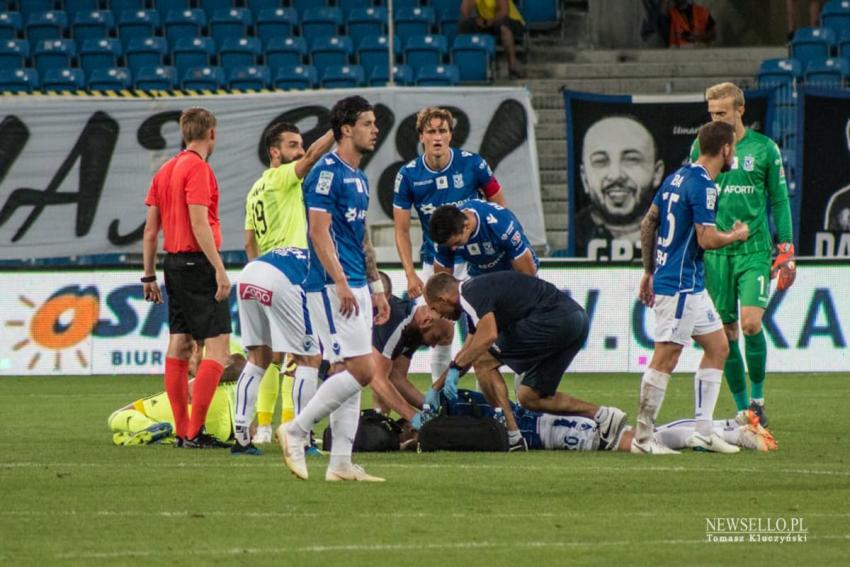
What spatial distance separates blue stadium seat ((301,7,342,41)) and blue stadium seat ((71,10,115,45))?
10.3ft

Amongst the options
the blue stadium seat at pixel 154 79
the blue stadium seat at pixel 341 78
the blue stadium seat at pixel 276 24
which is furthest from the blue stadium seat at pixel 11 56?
the blue stadium seat at pixel 341 78

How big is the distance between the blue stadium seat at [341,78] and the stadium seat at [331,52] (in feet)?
2.59

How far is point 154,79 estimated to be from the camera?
23594 millimetres

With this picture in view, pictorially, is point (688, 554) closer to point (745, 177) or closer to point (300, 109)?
point (745, 177)

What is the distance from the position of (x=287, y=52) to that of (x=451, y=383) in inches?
590

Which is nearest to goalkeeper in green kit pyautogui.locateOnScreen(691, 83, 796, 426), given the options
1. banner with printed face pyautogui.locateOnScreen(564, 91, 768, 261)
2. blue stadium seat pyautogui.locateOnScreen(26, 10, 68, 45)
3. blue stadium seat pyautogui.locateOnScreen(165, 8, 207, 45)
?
banner with printed face pyautogui.locateOnScreen(564, 91, 768, 261)

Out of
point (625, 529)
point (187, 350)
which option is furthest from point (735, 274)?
point (625, 529)

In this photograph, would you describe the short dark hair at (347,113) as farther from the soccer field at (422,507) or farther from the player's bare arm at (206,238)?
the soccer field at (422,507)

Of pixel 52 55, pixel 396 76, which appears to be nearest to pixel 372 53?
pixel 396 76

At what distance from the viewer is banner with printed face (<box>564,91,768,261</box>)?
2017cm

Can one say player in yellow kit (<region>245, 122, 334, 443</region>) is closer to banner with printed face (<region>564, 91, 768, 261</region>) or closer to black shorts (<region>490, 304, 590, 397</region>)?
black shorts (<region>490, 304, 590, 397</region>)

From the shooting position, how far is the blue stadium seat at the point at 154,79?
2358 cm

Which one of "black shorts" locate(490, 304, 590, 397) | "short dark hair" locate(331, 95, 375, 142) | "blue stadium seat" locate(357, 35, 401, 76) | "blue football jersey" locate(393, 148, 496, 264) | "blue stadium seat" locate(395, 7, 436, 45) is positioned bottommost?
"black shorts" locate(490, 304, 590, 397)

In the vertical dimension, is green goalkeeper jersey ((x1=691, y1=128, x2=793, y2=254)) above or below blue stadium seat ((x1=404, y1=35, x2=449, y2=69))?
below
